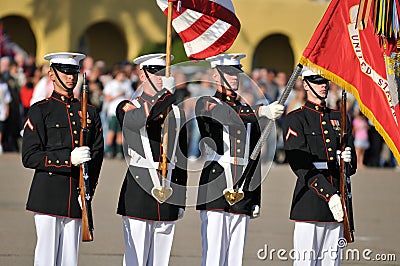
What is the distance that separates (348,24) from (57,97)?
2.21 m

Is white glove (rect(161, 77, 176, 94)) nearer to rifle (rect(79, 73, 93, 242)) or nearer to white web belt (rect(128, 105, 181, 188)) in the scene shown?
white web belt (rect(128, 105, 181, 188))

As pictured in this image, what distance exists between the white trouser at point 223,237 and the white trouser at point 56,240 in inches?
42.2

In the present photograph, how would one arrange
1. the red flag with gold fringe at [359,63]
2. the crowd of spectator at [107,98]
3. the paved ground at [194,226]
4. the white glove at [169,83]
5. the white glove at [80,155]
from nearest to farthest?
the white glove at [80,155], the white glove at [169,83], the red flag with gold fringe at [359,63], the paved ground at [194,226], the crowd of spectator at [107,98]

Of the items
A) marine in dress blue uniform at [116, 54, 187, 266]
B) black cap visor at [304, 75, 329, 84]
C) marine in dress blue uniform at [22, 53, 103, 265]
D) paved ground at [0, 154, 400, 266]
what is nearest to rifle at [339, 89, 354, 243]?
black cap visor at [304, 75, 329, 84]

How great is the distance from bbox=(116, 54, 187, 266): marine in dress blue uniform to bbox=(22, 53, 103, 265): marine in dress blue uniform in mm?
289

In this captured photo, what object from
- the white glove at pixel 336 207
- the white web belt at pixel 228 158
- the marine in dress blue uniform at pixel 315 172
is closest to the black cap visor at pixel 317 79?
the marine in dress blue uniform at pixel 315 172

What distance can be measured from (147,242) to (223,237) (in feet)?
2.07

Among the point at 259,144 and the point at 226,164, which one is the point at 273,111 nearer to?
the point at 259,144

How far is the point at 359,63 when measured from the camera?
7.96 metres

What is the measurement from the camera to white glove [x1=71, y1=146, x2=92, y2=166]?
7406 millimetres

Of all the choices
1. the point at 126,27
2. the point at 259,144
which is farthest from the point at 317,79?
the point at 126,27

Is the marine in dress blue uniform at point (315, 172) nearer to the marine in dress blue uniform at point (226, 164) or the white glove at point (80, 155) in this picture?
the marine in dress blue uniform at point (226, 164)

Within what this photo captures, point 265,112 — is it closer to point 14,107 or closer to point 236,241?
point 236,241

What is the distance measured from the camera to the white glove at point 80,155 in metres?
7.41
